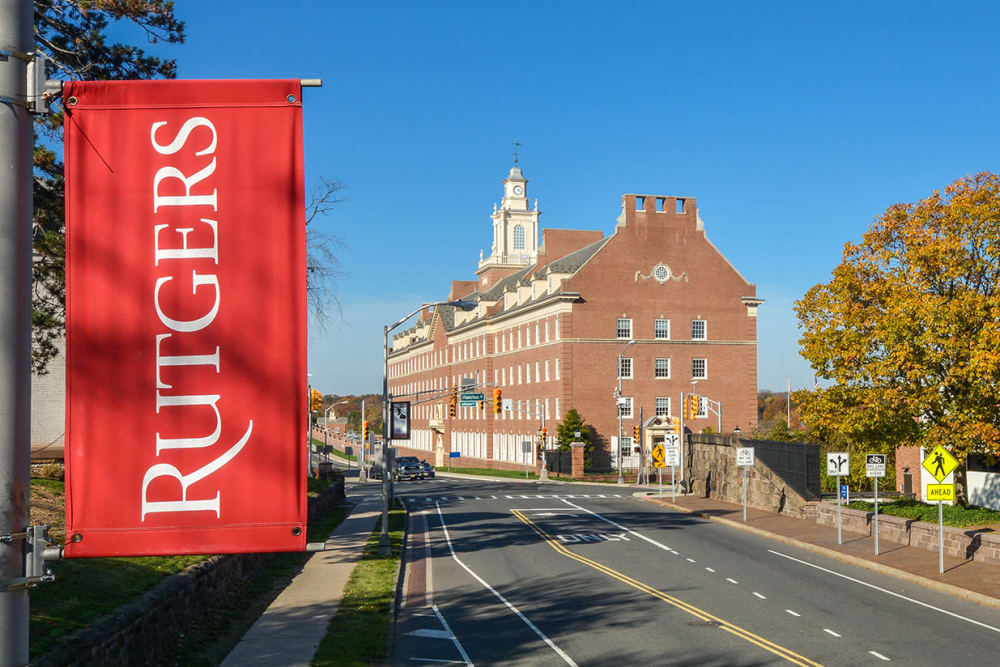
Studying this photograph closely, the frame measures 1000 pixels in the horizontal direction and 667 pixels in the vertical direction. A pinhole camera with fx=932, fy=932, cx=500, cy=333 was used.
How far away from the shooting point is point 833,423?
30.9 m

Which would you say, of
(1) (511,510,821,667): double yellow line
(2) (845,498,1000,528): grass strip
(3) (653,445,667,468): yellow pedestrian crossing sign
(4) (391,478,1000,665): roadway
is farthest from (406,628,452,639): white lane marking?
(3) (653,445,667,468): yellow pedestrian crossing sign

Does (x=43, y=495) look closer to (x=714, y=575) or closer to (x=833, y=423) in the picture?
(x=714, y=575)

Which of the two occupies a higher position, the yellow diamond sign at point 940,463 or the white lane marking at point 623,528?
the yellow diamond sign at point 940,463

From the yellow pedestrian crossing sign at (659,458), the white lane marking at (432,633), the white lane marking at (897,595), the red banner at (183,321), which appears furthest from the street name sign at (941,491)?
the yellow pedestrian crossing sign at (659,458)

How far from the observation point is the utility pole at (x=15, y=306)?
154 inches

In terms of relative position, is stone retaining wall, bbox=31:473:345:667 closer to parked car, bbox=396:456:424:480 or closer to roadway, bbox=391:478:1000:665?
roadway, bbox=391:478:1000:665

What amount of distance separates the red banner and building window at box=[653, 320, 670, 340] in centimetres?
7273

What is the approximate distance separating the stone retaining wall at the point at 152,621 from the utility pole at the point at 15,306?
6665 mm

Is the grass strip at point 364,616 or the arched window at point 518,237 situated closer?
the grass strip at point 364,616

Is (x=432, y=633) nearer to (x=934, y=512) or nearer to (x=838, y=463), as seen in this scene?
(x=838, y=463)

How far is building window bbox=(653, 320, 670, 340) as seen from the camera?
252ft

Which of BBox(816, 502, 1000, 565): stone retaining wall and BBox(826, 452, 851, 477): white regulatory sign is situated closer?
BBox(816, 502, 1000, 565): stone retaining wall

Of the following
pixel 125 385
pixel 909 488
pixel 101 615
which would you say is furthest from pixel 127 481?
pixel 909 488

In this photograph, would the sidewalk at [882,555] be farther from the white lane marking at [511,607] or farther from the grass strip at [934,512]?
the white lane marking at [511,607]
